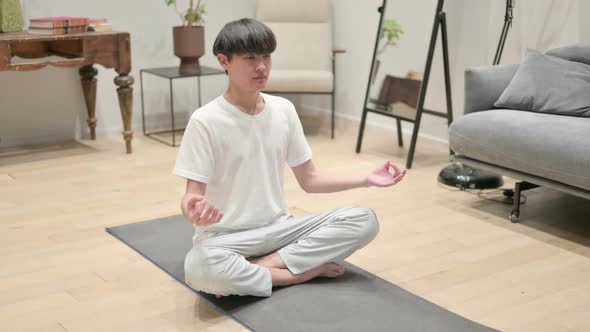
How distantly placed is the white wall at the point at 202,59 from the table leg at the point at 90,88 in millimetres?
121

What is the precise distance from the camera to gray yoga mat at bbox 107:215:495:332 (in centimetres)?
202

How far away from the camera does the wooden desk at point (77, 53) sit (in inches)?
143

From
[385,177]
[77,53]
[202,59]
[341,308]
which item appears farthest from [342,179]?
[202,59]

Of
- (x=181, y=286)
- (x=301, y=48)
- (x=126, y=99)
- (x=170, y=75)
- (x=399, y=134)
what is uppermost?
(x=301, y=48)

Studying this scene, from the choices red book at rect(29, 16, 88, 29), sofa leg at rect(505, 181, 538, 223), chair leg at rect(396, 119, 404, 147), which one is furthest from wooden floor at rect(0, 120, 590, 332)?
red book at rect(29, 16, 88, 29)

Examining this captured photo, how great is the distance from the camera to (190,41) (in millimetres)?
4391

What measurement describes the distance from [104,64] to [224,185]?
2020mm

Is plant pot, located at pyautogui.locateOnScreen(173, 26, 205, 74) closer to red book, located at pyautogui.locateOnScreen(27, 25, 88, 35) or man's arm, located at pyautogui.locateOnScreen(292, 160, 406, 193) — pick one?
red book, located at pyautogui.locateOnScreen(27, 25, 88, 35)

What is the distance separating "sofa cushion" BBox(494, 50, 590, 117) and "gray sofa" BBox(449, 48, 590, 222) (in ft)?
0.15

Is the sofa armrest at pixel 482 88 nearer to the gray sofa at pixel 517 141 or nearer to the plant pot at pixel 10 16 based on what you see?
the gray sofa at pixel 517 141

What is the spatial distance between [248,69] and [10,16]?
2.25m

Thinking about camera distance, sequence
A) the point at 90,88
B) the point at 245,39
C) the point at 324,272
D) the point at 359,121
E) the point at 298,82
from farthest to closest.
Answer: the point at 359,121 → the point at 298,82 → the point at 90,88 → the point at 324,272 → the point at 245,39

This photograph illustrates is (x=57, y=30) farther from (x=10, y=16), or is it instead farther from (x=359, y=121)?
(x=359, y=121)

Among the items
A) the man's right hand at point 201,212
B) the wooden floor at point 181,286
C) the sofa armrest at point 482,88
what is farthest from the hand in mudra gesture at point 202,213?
the sofa armrest at point 482,88
